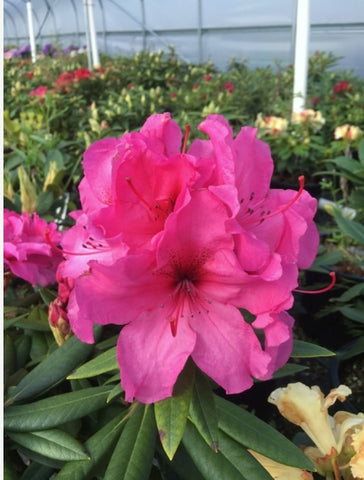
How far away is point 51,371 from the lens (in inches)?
33.1

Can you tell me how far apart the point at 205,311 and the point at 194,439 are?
20cm

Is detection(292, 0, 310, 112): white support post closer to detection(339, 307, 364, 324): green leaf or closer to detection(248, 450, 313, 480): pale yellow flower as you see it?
detection(339, 307, 364, 324): green leaf

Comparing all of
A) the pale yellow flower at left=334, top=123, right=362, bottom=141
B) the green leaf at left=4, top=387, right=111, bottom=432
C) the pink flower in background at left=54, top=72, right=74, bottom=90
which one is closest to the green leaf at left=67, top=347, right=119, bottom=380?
the green leaf at left=4, top=387, right=111, bottom=432

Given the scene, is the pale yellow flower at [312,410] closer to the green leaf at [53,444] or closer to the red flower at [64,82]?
the green leaf at [53,444]

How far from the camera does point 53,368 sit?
2.77 ft

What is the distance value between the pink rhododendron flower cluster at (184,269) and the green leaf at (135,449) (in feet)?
0.40

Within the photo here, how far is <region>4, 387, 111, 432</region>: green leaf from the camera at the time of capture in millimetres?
774

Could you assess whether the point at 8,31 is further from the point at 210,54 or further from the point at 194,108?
the point at 194,108

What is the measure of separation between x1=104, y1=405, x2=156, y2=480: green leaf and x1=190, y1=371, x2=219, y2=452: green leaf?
0.09m

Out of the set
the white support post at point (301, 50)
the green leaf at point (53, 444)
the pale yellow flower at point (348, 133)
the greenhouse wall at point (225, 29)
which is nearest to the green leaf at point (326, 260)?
the green leaf at point (53, 444)

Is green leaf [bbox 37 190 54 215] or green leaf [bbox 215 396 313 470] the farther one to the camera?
green leaf [bbox 37 190 54 215]

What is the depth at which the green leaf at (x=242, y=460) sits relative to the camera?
721 millimetres

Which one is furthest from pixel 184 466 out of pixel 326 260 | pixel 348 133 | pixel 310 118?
pixel 310 118

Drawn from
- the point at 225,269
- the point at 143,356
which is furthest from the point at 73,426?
the point at 225,269
